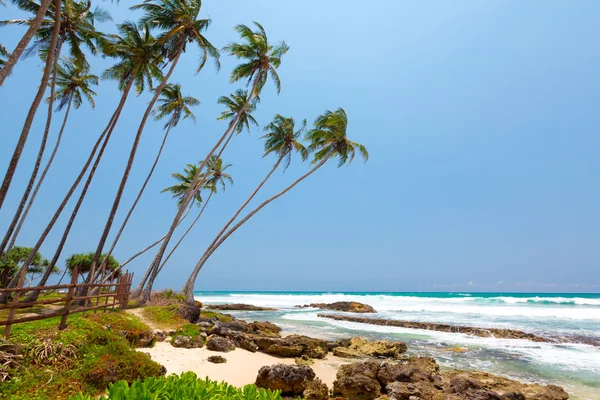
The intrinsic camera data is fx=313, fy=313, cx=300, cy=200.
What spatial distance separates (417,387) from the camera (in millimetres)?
6344

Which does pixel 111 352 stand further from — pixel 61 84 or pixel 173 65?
pixel 61 84

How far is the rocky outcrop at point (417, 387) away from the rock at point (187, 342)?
474 centimetres

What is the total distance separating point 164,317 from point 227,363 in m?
5.42

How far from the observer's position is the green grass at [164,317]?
11812mm

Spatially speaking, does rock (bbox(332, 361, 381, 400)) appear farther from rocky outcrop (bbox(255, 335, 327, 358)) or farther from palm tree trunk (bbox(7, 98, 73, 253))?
palm tree trunk (bbox(7, 98, 73, 253))

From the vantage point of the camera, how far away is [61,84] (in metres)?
19.2

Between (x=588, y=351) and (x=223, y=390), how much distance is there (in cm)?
1649

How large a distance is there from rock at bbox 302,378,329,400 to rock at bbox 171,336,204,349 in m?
4.73

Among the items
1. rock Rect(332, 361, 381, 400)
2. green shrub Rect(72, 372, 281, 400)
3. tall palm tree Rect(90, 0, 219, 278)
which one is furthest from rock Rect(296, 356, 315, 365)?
tall palm tree Rect(90, 0, 219, 278)

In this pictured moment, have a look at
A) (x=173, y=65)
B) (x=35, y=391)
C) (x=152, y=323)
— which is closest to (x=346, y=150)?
(x=173, y=65)

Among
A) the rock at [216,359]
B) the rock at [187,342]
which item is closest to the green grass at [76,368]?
the rock at [216,359]

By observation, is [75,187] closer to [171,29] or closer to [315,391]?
[171,29]

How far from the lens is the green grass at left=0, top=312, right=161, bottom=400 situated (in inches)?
193

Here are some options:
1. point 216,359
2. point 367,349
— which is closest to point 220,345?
point 216,359
